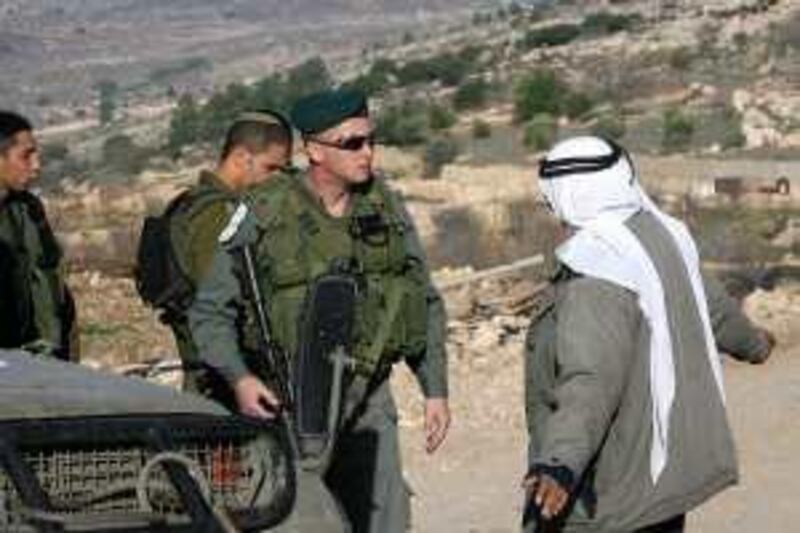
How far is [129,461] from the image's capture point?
13.5 ft

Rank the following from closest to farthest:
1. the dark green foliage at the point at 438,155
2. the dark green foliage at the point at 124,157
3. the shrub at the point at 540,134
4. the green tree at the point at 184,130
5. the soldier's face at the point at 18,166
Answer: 1. the soldier's face at the point at 18,166
2. the dark green foliage at the point at 438,155
3. the shrub at the point at 540,134
4. the dark green foliage at the point at 124,157
5. the green tree at the point at 184,130

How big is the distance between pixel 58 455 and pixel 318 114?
1942 mm

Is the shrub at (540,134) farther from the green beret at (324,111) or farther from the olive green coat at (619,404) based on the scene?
the olive green coat at (619,404)

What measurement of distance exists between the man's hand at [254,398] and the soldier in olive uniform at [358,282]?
7 centimetres

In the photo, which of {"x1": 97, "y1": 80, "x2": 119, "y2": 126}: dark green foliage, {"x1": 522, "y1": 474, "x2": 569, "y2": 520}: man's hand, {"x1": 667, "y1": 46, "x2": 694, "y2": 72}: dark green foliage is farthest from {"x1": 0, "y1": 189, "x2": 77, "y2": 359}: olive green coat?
{"x1": 97, "y1": 80, "x2": 119, "y2": 126}: dark green foliage

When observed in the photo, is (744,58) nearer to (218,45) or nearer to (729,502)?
(729,502)

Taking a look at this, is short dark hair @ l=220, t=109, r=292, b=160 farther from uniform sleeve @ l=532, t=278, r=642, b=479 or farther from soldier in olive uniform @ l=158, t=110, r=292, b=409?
uniform sleeve @ l=532, t=278, r=642, b=479

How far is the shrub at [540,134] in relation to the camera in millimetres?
47906

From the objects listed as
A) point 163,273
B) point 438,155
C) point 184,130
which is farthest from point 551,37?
point 163,273

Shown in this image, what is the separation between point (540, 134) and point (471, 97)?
1670cm

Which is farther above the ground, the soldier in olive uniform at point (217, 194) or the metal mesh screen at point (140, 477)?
the metal mesh screen at point (140, 477)

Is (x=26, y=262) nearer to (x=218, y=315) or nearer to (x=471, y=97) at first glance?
(x=218, y=315)

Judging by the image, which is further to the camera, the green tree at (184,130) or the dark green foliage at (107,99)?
the dark green foliage at (107,99)

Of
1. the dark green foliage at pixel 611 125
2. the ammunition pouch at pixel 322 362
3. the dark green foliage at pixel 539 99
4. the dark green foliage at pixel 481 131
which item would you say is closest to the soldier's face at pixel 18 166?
the ammunition pouch at pixel 322 362
